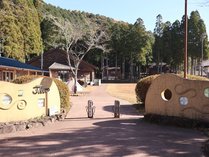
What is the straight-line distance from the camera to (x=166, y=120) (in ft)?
45.6

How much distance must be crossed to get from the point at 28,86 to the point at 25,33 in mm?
39060

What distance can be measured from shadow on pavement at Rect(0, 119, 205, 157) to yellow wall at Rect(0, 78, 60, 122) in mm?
2097

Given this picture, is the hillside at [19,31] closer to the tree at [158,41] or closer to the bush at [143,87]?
the tree at [158,41]

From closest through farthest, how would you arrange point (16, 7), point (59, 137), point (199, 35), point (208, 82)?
1. point (59, 137)
2. point (208, 82)
3. point (16, 7)
4. point (199, 35)

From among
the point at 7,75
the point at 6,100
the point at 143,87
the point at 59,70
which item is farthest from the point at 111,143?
the point at 59,70

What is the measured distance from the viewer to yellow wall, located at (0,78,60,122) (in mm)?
12812

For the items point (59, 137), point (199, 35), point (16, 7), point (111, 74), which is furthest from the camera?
point (111, 74)

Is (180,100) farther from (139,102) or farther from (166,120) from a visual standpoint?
(139,102)

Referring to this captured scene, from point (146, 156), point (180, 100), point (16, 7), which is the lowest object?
point (146, 156)

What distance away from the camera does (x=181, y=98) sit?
46.7ft

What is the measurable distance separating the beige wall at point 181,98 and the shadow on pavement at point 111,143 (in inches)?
54.3

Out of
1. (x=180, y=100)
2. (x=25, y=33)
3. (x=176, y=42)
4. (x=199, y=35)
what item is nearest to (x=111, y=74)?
(x=176, y=42)

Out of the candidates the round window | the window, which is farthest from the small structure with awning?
the round window

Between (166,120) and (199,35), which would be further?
(199,35)
